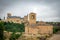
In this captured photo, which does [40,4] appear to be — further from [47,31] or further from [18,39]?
[18,39]

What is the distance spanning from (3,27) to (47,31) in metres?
1.19

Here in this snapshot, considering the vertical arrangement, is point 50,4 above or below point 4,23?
above

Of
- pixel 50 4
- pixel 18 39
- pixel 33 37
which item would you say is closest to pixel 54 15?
pixel 50 4

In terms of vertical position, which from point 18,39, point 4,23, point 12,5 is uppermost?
point 12,5

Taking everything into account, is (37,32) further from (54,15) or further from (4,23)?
(4,23)

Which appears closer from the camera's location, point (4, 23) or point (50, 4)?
point (50, 4)

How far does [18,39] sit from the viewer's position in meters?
5.69

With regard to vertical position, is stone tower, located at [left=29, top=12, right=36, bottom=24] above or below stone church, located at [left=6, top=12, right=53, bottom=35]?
above

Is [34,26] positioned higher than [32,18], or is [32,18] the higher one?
[32,18]

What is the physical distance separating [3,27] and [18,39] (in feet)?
1.70

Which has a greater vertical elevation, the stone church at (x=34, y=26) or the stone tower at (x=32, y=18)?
the stone tower at (x=32, y=18)

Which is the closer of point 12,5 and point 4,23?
point 12,5

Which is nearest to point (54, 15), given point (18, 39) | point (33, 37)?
point (33, 37)

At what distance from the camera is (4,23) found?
5930mm
